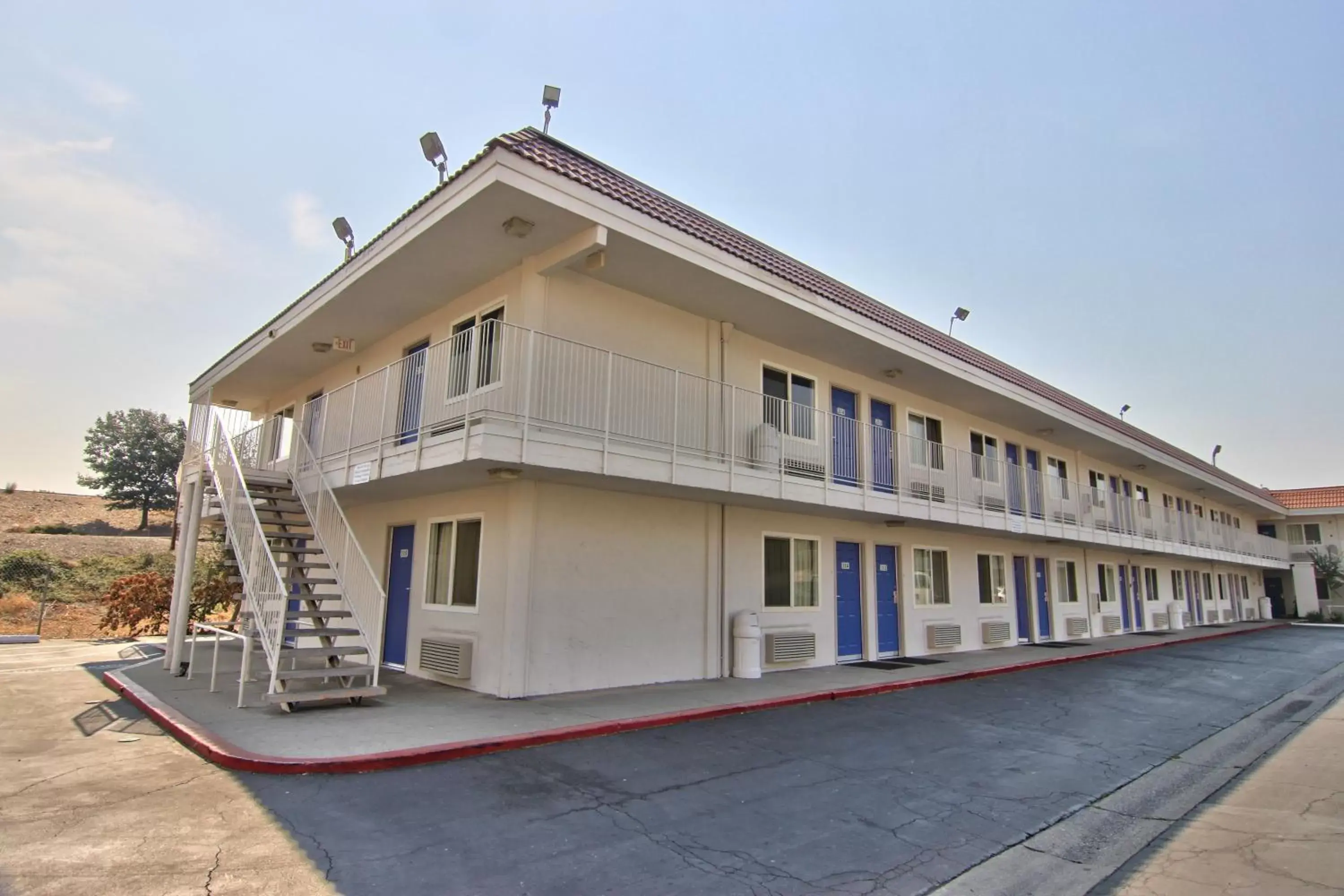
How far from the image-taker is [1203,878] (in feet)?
14.3

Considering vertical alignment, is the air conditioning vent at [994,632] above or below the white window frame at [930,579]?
below

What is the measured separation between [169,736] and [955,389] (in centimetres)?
1511

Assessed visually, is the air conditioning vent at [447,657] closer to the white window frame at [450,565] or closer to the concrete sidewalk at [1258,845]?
the white window frame at [450,565]

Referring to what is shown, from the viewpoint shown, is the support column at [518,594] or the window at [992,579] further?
the window at [992,579]

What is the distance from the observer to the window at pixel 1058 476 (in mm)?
19562

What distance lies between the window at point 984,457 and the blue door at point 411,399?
11500 millimetres

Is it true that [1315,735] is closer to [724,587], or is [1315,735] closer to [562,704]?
[724,587]

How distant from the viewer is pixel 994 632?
58.4 feet

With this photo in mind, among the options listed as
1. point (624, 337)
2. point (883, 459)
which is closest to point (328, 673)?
point (624, 337)

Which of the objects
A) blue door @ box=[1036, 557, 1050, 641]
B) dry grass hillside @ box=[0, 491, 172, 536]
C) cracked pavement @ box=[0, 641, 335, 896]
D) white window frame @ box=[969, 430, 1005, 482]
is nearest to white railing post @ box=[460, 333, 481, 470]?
cracked pavement @ box=[0, 641, 335, 896]

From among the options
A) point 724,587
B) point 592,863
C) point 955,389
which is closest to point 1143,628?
point 955,389

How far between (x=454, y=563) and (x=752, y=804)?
6.81m

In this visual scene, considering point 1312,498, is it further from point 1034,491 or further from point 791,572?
point 791,572

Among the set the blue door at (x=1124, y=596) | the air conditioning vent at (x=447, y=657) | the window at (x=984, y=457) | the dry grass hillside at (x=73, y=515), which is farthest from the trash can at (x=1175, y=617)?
the dry grass hillside at (x=73, y=515)
